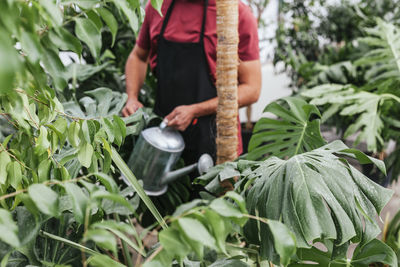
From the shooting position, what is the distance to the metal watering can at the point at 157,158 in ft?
4.23

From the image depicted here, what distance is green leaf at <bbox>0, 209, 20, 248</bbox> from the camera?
0.44 meters

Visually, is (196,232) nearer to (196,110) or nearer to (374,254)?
(374,254)

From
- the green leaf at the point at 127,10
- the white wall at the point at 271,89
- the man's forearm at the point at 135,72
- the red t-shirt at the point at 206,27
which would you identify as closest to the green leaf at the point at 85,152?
the green leaf at the point at 127,10

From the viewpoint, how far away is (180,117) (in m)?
1.40

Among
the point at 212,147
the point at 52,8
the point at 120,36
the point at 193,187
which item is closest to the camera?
the point at 52,8

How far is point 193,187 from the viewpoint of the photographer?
1.69m

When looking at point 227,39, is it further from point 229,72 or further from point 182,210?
point 182,210

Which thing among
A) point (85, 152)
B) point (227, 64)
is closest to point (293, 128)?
point (227, 64)

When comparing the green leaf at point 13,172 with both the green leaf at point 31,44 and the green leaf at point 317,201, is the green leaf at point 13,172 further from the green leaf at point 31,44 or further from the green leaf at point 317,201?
the green leaf at point 317,201

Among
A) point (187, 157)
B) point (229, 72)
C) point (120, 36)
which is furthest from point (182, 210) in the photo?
point (120, 36)

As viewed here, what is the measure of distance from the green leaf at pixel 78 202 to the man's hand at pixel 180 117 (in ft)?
2.95

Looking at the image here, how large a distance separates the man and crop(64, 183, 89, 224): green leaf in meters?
0.96

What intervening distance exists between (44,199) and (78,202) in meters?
0.04

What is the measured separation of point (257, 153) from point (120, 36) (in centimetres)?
122
